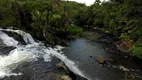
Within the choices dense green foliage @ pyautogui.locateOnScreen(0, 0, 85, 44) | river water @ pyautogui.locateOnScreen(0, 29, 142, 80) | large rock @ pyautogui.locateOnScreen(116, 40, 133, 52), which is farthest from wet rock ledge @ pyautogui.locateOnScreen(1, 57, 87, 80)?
large rock @ pyautogui.locateOnScreen(116, 40, 133, 52)

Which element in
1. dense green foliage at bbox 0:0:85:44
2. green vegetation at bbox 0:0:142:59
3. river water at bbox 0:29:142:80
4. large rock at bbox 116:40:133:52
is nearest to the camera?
river water at bbox 0:29:142:80

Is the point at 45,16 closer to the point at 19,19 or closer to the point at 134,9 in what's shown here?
the point at 19,19

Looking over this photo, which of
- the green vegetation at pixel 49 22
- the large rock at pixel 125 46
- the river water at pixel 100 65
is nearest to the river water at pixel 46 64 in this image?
the river water at pixel 100 65

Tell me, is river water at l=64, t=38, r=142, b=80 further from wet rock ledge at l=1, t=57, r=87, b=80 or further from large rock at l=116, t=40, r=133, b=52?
wet rock ledge at l=1, t=57, r=87, b=80

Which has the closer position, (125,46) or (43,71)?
(43,71)

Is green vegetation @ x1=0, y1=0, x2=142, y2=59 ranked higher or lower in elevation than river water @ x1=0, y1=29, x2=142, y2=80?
higher

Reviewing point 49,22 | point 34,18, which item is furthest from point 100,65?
point 34,18

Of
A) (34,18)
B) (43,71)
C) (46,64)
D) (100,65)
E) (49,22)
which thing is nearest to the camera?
(43,71)

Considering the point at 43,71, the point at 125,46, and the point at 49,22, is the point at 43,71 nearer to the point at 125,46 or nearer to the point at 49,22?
the point at 49,22

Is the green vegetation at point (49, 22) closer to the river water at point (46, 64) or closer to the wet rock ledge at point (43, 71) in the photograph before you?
the river water at point (46, 64)

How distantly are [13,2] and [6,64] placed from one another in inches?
795

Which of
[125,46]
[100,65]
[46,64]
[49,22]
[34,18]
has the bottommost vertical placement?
[100,65]

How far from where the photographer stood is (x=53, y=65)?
771 inches

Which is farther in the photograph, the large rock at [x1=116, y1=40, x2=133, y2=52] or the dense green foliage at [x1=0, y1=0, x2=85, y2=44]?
the dense green foliage at [x1=0, y1=0, x2=85, y2=44]
